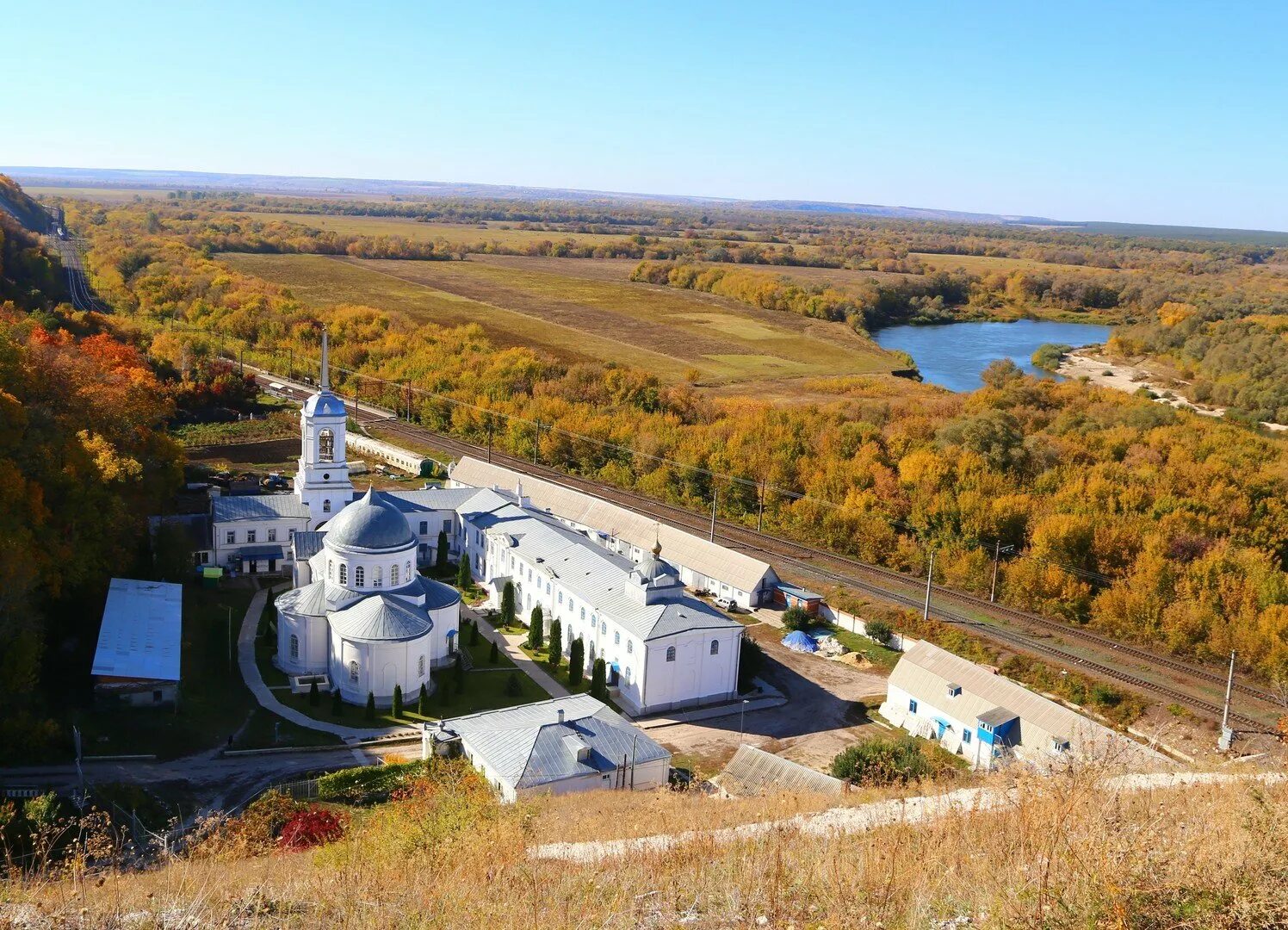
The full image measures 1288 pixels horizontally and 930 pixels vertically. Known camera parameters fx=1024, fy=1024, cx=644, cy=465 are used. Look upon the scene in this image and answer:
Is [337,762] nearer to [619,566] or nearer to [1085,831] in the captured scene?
[619,566]

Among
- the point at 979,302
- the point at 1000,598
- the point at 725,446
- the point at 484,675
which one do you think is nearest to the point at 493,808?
the point at 484,675

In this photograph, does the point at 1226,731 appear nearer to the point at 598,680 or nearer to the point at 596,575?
the point at 598,680

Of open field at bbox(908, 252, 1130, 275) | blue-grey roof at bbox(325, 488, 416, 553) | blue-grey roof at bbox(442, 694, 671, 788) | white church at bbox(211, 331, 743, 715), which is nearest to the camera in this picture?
blue-grey roof at bbox(442, 694, 671, 788)

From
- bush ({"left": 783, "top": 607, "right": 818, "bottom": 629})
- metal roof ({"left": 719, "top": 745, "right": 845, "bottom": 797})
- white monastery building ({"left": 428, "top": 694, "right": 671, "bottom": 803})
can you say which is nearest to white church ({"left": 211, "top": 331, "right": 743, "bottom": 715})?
white monastery building ({"left": 428, "top": 694, "right": 671, "bottom": 803})

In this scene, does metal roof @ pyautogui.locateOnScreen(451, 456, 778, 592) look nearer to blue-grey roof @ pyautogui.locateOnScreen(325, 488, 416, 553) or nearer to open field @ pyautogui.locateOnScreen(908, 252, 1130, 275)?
blue-grey roof @ pyautogui.locateOnScreen(325, 488, 416, 553)

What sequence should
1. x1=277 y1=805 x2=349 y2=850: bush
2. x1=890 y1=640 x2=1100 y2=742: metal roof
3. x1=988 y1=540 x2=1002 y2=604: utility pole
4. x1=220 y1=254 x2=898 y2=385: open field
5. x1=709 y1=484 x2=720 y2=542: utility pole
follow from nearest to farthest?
1. x1=277 y1=805 x2=349 y2=850: bush
2. x1=890 y1=640 x2=1100 y2=742: metal roof
3. x1=988 y1=540 x2=1002 y2=604: utility pole
4. x1=709 y1=484 x2=720 y2=542: utility pole
5. x1=220 y1=254 x2=898 y2=385: open field
